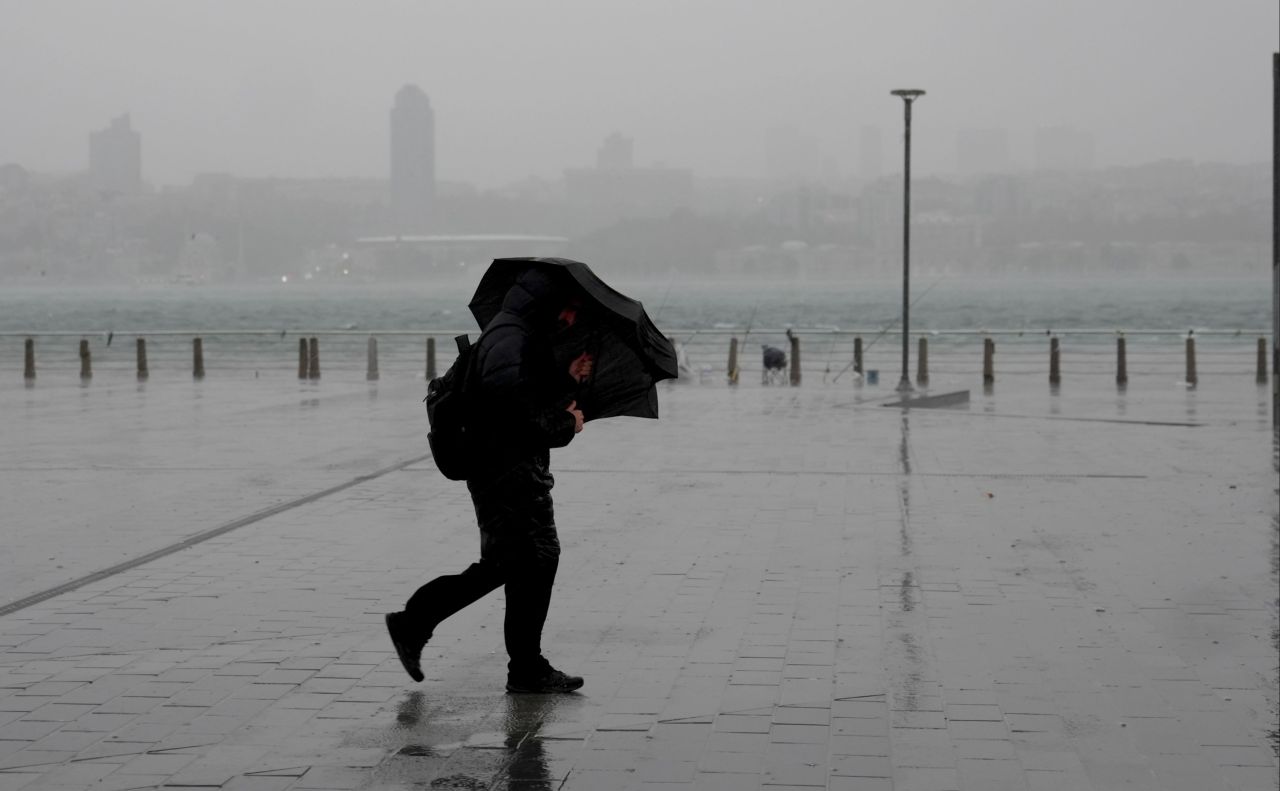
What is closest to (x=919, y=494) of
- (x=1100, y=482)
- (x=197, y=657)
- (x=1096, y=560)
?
(x=1100, y=482)

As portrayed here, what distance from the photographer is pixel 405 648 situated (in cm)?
668

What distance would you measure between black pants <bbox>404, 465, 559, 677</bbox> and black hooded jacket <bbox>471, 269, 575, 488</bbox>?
0.13m

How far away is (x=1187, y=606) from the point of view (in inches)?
335

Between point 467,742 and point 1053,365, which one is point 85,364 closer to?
point 1053,365

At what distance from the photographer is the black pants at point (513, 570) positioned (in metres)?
6.42

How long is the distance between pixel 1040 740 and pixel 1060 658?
1.40 meters

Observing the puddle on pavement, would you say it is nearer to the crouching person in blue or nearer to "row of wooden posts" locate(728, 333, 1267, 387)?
the crouching person in blue

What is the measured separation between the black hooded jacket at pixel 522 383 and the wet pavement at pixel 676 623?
96 centimetres

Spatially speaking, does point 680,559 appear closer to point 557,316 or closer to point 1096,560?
point 1096,560

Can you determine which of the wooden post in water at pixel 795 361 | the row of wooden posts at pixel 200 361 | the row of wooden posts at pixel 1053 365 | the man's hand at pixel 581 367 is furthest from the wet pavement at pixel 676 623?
the wooden post in water at pixel 795 361

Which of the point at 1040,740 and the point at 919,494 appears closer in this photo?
the point at 1040,740

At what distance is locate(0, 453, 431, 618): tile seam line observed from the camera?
861 cm

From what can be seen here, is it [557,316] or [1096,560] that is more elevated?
[557,316]

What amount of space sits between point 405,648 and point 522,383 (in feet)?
4.12
